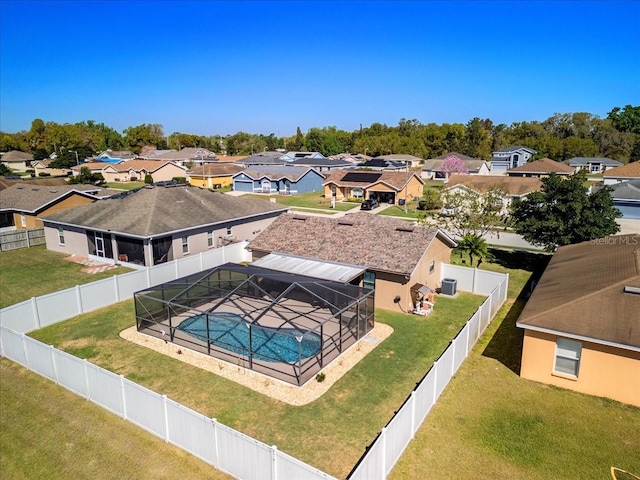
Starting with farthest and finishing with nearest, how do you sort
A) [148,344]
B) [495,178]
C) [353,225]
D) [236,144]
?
[236,144], [495,178], [353,225], [148,344]

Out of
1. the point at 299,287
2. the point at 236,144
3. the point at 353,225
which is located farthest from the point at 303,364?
the point at 236,144

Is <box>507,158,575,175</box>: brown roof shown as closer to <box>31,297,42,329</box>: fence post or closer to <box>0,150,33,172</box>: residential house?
<box>31,297,42,329</box>: fence post

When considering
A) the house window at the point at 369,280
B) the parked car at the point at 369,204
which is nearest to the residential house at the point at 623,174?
the parked car at the point at 369,204

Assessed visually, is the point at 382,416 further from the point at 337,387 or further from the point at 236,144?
the point at 236,144

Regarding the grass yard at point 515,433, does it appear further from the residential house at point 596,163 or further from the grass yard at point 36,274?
the residential house at point 596,163

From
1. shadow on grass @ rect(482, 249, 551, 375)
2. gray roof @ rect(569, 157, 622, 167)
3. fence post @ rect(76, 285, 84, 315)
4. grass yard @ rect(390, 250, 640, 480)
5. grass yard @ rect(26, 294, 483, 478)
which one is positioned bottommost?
shadow on grass @ rect(482, 249, 551, 375)

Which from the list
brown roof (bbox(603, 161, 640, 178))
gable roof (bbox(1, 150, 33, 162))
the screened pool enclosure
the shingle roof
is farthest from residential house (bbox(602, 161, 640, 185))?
gable roof (bbox(1, 150, 33, 162))

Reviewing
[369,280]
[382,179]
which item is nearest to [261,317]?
[369,280]
